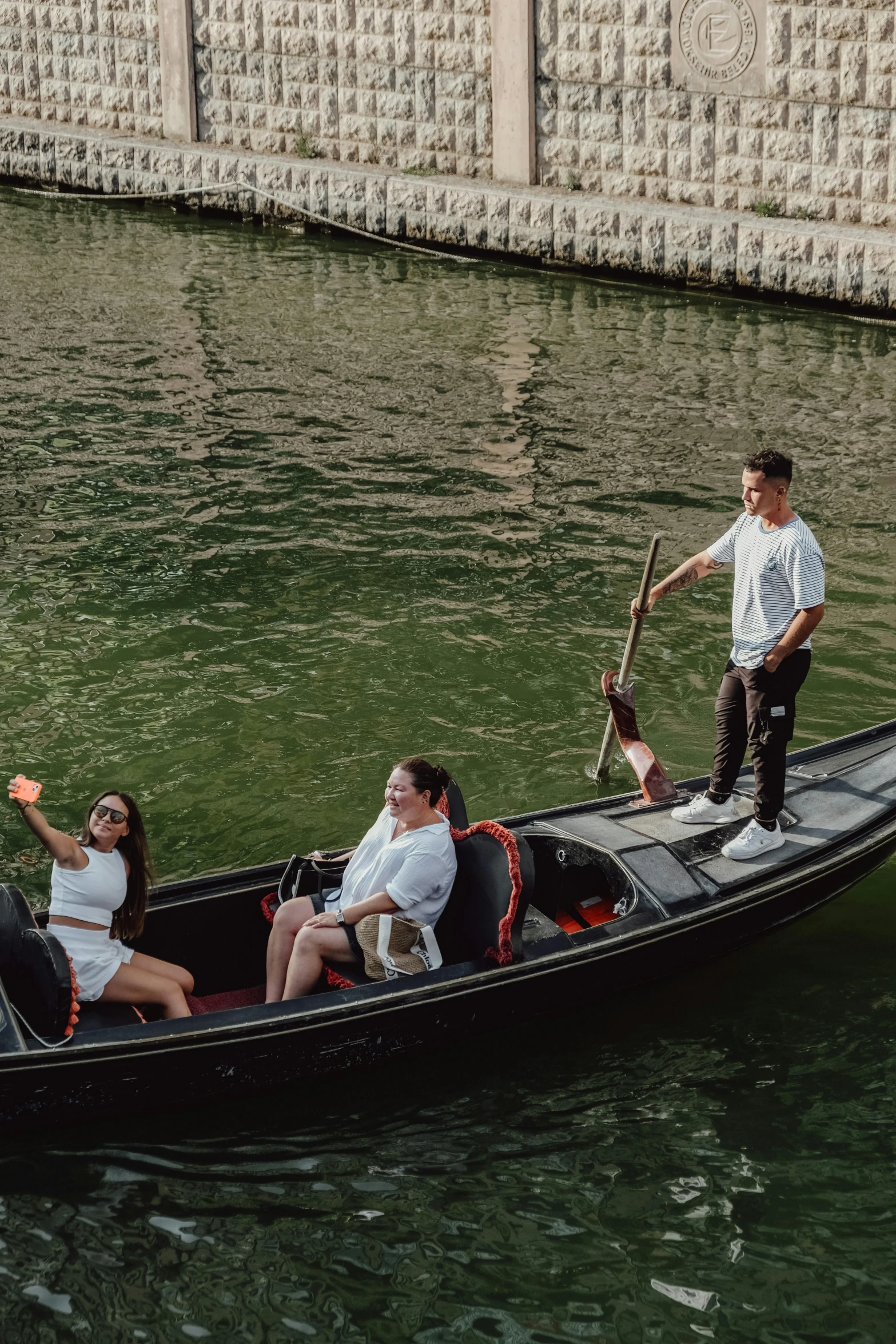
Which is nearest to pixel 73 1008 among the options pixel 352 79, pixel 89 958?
pixel 89 958

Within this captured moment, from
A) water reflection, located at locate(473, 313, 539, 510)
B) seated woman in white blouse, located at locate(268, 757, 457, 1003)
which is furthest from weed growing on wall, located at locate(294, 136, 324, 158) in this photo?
seated woman in white blouse, located at locate(268, 757, 457, 1003)

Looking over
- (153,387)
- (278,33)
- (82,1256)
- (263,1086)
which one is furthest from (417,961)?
(278,33)

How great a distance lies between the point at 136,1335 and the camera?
16.3 feet

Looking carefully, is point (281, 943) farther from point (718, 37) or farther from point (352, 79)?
point (352, 79)

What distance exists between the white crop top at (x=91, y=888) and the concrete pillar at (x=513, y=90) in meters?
14.7

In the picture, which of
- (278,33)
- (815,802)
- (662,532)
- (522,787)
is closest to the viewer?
(815,802)

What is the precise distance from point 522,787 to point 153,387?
24.7ft

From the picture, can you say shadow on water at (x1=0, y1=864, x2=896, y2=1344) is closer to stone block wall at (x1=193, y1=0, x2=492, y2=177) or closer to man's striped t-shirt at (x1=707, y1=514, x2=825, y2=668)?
man's striped t-shirt at (x1=707, y1=514, x2=825, y2=668)

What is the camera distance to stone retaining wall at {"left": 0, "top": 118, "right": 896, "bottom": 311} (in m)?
16.2

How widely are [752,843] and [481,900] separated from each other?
4.26 feet

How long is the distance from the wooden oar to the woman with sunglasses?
2705 millimetres

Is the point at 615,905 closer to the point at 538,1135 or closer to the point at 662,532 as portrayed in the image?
the point at 538,1135

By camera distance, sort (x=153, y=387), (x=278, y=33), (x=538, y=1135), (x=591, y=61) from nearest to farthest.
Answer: (x=538, y=1135) < (x=153, y=387) < (x=591, y=61) < (x=278, y=33)

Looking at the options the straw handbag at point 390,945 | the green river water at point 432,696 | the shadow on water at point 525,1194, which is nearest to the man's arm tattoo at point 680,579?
the green river water at point 432,696
